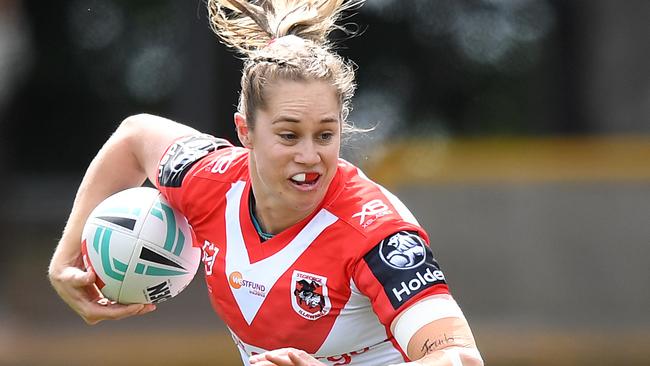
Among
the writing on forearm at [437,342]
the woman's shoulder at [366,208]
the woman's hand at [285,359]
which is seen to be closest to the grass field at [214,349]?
the woman's shoulder at [366,208]

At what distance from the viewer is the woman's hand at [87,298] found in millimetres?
4184

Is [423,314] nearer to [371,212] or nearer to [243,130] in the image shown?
[371,212]

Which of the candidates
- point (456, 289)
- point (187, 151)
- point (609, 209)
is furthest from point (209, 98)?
point (187, 151)

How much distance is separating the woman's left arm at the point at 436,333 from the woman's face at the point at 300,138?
506 millimetres

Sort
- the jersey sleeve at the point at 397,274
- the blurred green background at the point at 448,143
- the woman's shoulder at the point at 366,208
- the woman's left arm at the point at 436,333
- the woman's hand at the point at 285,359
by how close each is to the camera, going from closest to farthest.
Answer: the woman's hand at the point at 285,359 → the woman's left arm at the point at 436,333 → the jersey sleeve at the point at 397,274 → the woman's shoulder at the point at 366,208 → the blurred green background at the point at 448,143

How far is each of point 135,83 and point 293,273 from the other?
710 cm

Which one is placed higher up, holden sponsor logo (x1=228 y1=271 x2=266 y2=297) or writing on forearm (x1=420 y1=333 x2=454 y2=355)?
writing on forearm (x1=420 y1=333 x2=454 y2=355)

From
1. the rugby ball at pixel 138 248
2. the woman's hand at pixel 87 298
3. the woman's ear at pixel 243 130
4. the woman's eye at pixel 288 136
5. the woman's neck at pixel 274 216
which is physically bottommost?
the woman's hand at pixel 87 298

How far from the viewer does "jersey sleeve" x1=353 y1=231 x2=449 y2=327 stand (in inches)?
140

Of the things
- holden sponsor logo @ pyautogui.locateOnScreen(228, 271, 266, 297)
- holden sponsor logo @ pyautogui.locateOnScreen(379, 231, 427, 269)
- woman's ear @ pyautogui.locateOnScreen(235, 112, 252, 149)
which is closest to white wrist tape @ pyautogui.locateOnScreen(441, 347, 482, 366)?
holden sponsor logo @ pyautogui.locateOnScreen(379, 231, 427, 269)

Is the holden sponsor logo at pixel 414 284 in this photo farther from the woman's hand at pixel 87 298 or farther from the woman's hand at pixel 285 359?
the woman's hand at pixel 87 298

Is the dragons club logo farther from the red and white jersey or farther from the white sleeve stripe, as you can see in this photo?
the white sleeve stripe

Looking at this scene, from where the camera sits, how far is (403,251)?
3.62 metres

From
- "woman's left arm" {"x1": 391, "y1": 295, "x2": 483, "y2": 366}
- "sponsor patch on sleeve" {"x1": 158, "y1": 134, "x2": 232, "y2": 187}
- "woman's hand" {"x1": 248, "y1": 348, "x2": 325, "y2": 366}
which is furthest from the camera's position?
"sponsor patch on sleeve" {"x1": 158, "y1": 134, "x2": 232, "y2": 187}
